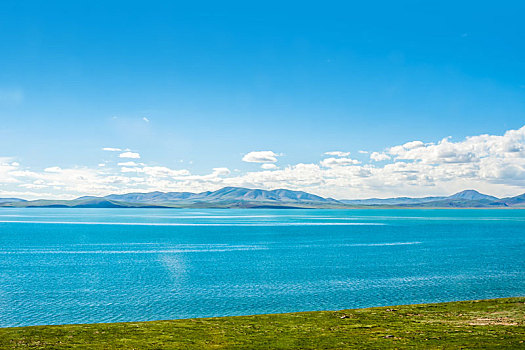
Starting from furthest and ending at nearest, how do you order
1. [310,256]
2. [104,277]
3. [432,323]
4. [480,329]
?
[310,256], [104,277], [432,323], [480,329]

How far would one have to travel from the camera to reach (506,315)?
1407 inches

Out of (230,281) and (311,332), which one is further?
(230,281)

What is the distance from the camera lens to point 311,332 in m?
32.1

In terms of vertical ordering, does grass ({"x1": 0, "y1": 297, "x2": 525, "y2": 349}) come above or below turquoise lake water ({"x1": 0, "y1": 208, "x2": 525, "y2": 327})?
above

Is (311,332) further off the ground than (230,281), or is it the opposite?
(311,332)

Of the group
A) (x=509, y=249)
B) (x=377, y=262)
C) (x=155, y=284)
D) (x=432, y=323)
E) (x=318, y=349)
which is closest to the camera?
(x=318, y=349)

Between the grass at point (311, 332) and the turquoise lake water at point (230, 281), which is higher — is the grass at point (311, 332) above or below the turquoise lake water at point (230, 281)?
above

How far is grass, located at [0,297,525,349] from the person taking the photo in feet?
92.9

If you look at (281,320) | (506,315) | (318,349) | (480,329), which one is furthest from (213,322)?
(506,315)

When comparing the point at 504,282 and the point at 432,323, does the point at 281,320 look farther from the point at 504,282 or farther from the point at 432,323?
the point at 504,282

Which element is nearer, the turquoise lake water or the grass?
the grass

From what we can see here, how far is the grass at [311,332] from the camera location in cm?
2831

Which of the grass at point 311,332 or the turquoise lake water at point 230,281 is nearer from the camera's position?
the grass at point 311,332

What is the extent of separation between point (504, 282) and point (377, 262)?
77.6ft
